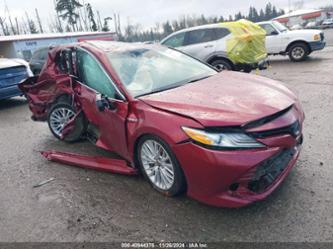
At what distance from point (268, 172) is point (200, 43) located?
8.00m

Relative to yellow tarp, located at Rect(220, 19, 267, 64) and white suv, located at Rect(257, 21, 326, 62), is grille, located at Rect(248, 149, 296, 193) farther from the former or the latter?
white suv, located at Rect(257, 21, 326, 62)

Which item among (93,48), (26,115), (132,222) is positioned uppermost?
(93,48)

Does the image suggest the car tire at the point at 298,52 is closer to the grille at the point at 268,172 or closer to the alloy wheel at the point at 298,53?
the alloy wheel at the point at 298,53

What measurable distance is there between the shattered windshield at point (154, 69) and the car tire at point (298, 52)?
901 centimetres

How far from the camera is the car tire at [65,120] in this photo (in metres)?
4.69

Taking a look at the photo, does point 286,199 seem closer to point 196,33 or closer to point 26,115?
point 26,115

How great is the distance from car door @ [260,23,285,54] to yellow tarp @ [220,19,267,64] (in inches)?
117

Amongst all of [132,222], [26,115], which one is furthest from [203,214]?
[26,115]

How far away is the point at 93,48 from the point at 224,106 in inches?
85.1

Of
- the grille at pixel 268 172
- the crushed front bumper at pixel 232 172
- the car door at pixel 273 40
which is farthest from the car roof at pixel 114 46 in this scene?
the car door at pixel 273 40

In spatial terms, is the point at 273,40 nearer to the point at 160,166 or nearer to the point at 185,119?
the point at 160,166

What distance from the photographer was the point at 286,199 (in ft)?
9.97

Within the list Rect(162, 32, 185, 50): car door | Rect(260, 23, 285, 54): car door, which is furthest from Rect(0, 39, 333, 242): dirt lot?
Rect(260, 23, 285, 54): car door

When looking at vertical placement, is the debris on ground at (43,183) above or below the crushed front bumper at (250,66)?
below
